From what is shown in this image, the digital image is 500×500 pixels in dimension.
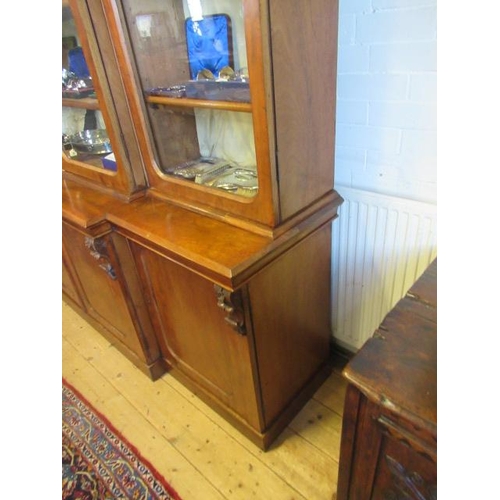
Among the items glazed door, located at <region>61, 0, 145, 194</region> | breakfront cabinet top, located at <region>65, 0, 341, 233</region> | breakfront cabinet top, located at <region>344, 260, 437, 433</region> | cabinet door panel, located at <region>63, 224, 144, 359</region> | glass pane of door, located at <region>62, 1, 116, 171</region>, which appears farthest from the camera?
cabinet door panel, located at <region>63, 224, 144, 359</region>

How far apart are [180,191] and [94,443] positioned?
1.09 meters

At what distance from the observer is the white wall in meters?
0.91

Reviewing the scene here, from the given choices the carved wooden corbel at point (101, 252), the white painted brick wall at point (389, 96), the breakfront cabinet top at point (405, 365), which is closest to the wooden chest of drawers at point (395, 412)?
the breakfront cabinet top at point (405, 365)

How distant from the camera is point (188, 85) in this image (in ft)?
3.84

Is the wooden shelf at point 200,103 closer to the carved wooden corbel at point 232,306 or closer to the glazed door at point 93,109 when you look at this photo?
the glazed door at point 93,109

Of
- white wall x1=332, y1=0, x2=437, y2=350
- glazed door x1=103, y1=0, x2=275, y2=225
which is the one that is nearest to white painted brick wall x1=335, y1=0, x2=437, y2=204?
white wall x1=332, y1=0, x2=437, y2=350

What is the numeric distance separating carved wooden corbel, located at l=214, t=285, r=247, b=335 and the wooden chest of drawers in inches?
15.1

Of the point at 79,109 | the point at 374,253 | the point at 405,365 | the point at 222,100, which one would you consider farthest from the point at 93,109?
the point at 405,365

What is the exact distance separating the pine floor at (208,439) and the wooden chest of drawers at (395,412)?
541mm

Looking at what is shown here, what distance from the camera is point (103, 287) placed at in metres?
1.58

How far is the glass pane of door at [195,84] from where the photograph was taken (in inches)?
40.6

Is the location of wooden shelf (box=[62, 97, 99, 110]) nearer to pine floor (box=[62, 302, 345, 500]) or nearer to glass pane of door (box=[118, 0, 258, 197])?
glass pane of door (box=[118, 0, 258, 197])
